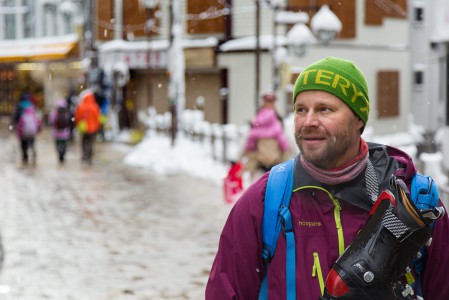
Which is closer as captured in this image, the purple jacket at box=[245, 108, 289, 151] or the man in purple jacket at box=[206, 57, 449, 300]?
the man in purple jacket at box=[206, 57, 449, 300]

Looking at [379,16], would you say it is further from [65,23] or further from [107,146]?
[65,23]

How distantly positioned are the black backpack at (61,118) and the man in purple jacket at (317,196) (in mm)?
17699

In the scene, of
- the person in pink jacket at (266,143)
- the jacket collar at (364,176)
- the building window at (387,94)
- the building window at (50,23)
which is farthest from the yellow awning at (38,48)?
the jacket collar at (364,176)

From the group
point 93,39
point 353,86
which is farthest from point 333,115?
point 93,39

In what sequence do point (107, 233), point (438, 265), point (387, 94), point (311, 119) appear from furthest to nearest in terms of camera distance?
point (387, 94), point (107, 233), point (438, 265), point (311, 119)

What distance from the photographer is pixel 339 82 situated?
8.41ft

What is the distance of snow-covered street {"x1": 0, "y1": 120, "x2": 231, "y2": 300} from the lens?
7746 millimetres

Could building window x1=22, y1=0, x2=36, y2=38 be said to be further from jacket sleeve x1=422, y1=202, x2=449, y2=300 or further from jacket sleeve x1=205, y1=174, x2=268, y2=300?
jacket sleeve x1=422, y1=202, x2=449, y2=300

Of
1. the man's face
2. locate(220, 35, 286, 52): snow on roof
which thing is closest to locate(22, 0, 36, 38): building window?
locate(220, 35, 286, 52): snow on roof

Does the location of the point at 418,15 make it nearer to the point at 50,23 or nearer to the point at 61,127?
the point at 61,127

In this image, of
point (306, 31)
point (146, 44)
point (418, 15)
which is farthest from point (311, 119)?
point (418, 15)

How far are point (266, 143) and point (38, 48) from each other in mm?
32389

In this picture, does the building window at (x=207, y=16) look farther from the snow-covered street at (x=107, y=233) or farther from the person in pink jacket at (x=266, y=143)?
the person in pink jacket at (x=266, y=143)

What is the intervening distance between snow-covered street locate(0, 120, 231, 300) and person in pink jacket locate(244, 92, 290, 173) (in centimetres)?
104
